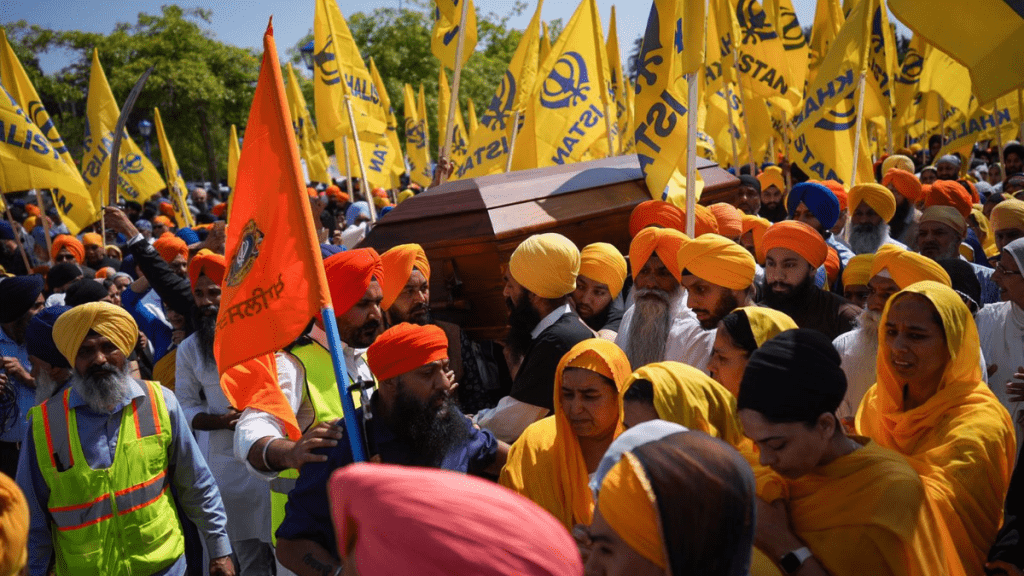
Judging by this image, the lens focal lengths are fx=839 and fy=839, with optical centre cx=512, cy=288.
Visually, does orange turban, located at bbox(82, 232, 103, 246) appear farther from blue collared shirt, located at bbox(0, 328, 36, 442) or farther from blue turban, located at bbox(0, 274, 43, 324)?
blue collared shirt, located at bbox(0, 328, 36, 442)

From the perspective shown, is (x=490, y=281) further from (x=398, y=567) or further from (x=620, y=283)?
(x=398, y=567)

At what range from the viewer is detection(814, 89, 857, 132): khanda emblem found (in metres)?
6.88

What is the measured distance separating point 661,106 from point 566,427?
11.9 feet

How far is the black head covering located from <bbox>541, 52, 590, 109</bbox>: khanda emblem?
5.26 metres

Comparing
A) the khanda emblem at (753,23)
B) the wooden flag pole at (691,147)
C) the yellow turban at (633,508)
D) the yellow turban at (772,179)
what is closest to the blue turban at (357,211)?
the yellow turban at (772,179)

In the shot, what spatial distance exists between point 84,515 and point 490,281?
2.57m

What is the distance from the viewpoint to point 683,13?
5.41m

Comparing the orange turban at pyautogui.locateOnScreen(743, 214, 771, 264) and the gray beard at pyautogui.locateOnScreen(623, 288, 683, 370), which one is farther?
the orange turban at pyautogui.locateOnScreen(743, 214, 771, 264)

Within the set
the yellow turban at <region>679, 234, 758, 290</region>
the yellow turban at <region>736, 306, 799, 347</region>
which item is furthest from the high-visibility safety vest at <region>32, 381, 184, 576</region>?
the yellow turban at <region>679, 234, 758, 290</region>

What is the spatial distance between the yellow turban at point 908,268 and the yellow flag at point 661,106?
2.13 meters

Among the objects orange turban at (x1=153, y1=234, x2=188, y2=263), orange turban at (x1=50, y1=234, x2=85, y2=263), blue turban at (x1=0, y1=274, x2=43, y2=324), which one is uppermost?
orange turban at (x1=50, y1=234, x2=85, y2=263)

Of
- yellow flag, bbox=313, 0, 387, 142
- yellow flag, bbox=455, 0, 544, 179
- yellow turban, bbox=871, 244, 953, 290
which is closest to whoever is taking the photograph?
yellow turban, bbox=871, 244, 953, 290

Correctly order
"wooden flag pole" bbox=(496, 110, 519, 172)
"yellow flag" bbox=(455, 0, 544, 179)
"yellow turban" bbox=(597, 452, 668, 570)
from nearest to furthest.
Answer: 1. "yellow turban" bbox=(597, 452, 668, 570)
2. "wooden flag pole" bbox=(496, 110, 519, 172)
3. "yellow flag" bbox=(455, 0, 544, 179)

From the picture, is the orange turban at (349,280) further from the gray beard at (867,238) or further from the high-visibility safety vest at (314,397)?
the gray beard at (867,238)
